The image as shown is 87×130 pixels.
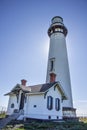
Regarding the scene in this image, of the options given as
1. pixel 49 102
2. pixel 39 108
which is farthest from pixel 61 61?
pixel 39 108

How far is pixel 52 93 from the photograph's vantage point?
65.2 feet

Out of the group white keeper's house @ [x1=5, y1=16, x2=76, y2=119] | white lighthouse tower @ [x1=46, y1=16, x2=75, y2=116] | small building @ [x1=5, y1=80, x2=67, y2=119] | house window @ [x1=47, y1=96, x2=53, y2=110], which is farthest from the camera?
white lighthouse tower @ [x1=46, y1=16, x2=75, y2=116]

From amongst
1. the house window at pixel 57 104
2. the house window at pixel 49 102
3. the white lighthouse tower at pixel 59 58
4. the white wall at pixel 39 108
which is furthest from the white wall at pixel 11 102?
the white lighthouse tower at pixel 59 58

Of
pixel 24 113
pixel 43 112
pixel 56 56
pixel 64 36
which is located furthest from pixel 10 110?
pixel 64 36

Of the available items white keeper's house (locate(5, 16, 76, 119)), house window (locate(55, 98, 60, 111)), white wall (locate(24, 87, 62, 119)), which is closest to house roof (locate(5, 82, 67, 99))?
white keeper's house (locate(5, 16, 76, 119))

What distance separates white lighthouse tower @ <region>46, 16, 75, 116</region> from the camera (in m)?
23.7

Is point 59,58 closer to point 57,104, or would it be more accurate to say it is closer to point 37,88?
point 37,88

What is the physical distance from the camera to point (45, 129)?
12445 millimetres

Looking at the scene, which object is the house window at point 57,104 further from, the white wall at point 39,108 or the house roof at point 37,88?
the house roof at point 37,88

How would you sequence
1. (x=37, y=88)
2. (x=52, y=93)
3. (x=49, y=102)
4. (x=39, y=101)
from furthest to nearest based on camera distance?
(x=37, y=88) → (x=52, y=93) → (x=49, y=102) → (x=39, y=101)

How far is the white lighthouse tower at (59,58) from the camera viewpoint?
23688 mm

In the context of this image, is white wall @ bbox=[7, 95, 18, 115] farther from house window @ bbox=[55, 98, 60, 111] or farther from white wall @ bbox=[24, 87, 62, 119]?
house window @ bbox=[55, 98, 60, 111]

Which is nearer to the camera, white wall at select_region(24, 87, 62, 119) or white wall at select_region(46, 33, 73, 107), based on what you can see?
white wall at select_region(24, 87, 62, 119)

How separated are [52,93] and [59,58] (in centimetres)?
771
